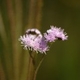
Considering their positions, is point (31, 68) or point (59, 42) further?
point (59, 42)

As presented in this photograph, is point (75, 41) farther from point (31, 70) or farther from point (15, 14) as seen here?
point (31, 70)

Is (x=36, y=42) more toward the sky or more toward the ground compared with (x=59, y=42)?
more toward the ground

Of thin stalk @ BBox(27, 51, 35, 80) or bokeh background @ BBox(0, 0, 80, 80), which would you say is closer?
thin stalk @ BBox(27, 51, 35, 80)

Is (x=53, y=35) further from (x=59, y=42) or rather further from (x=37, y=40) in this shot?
(x=59, y=42)

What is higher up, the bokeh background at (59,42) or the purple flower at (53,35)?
the bokeh background at (59,42)

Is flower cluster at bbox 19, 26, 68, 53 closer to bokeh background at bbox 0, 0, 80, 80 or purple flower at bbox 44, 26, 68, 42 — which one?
purple flower at bbox 44, 26, 68, 42

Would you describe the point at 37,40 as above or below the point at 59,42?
below

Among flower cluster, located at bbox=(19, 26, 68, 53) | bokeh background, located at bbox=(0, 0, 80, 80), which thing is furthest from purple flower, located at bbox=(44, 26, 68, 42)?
bokeh background, located at bbox=(0, 0, 80, 80)

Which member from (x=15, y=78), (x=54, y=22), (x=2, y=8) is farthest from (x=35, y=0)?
(x=54, y=22)

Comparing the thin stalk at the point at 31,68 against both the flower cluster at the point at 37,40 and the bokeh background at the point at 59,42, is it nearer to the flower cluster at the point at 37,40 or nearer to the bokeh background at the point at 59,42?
the flower cluster at the point at 37,40

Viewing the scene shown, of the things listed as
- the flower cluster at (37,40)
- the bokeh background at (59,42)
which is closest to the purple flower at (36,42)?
the flower cluster at (37,40)

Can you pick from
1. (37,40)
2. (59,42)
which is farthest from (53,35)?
(59,42)

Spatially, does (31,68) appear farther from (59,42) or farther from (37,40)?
(59,42)
